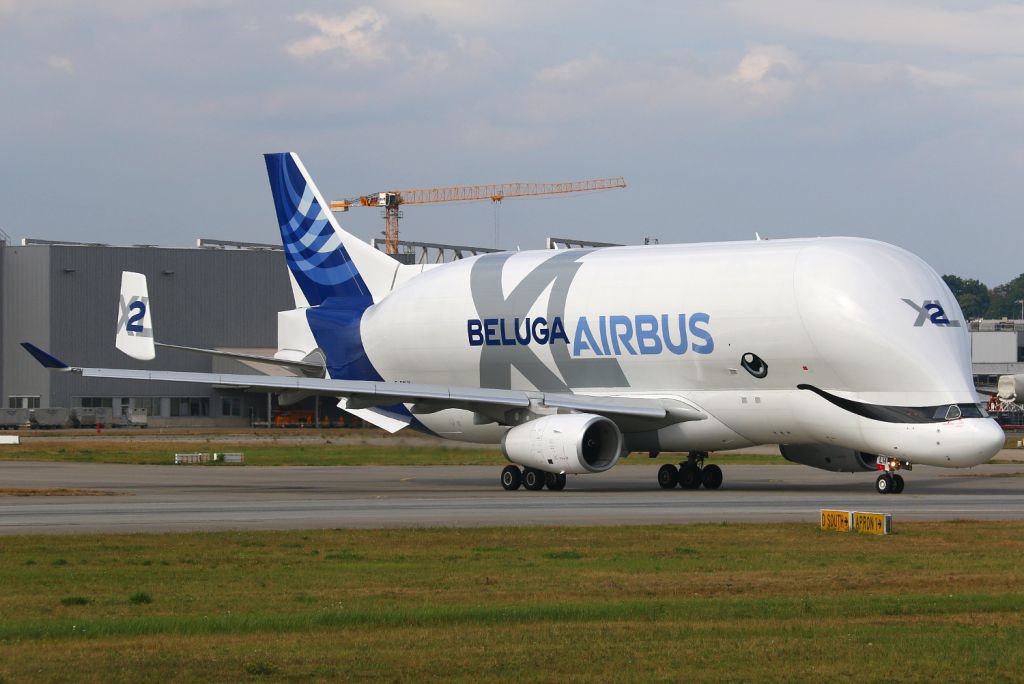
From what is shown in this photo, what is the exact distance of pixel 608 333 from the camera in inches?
1534

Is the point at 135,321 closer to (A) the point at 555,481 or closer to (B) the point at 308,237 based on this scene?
(B) the point at 308,237

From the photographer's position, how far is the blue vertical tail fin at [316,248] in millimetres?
47281

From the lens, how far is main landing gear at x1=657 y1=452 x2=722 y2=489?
130ft

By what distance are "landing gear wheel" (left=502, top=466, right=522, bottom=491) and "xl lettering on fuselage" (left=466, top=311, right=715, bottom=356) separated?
141 inches

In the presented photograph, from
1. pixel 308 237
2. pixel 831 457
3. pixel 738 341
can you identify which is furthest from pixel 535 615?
pixel 308 237

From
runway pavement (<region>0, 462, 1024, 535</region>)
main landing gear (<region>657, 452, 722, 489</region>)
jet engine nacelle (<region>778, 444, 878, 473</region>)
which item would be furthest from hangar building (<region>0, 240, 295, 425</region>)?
jet engine nacelle (<region>778, 444, 878, 473</region>)

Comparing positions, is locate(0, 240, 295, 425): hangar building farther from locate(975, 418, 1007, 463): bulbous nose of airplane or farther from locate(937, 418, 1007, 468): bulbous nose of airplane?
locate(975, 418, 1007, 463): bulbous nose of airplane

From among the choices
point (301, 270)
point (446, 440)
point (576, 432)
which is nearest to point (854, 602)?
point (576, 432)

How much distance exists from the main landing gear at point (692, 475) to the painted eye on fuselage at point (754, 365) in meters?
4.15

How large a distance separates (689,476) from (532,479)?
174 inches

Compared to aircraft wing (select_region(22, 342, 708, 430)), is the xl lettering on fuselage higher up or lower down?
A: higher up

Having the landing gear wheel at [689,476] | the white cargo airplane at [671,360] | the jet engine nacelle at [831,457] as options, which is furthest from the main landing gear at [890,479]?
the landing gear wheel at [689,476]

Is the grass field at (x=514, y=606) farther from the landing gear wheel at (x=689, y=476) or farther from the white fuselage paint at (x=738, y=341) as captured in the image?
the landing gear wheel at (x=689, y=476)

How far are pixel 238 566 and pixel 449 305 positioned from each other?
23385mm
